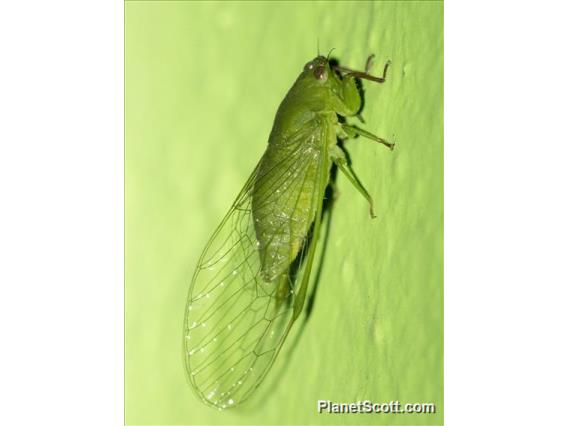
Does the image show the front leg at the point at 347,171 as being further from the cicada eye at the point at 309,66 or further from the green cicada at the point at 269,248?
the cicada eye at the point at 309,66

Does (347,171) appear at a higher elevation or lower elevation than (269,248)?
higher

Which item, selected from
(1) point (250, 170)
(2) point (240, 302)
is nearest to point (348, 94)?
(1) point (250, 170)

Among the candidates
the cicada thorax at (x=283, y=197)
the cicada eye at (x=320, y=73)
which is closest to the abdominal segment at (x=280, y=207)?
the cicada thorax at (x=283, y=197)

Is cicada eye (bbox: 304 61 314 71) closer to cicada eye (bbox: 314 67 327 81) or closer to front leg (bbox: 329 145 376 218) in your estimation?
cicada eye (bbox: 314 67 327 81)

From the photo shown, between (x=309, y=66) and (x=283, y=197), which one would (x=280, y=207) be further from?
(x=309, y=66)

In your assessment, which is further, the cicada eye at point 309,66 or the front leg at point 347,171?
the cicada eye at point 309,66

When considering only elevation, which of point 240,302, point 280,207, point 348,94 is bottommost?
point 240,302

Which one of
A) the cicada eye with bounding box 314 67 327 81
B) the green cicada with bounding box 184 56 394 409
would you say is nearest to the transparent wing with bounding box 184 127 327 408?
the green cicada with bounding box 184 56 394 409
